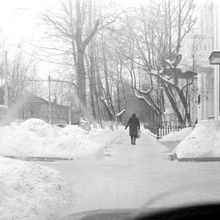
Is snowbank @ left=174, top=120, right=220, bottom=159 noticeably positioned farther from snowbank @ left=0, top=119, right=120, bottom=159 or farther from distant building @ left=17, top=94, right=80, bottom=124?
distant building @ left=17, top=94, right=80, bottom=124

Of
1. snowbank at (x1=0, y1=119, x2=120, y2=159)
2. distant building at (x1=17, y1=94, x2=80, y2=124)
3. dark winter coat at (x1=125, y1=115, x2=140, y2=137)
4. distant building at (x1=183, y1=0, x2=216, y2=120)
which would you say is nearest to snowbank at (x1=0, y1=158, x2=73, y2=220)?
snowbank at (x1=0, y1=119, x2=120, y2=159)

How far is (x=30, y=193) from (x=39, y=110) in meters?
77.7

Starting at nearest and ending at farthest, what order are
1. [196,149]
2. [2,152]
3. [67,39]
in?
[196,149]
[2,152]
[67,39]

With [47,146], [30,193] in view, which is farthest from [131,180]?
[47,146]

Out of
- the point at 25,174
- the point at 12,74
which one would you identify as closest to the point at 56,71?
the point at 25,174

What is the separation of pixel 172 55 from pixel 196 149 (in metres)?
15.4

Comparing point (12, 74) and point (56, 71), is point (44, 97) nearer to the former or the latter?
point (12, 74)

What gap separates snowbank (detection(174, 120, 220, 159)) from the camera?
11570 mm

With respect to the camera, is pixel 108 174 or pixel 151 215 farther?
pixel 108 174

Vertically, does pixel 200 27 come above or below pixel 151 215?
above

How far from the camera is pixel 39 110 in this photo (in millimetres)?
82562

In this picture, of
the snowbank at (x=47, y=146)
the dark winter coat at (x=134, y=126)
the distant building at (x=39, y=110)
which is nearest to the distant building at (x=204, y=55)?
the dark winter coat at (x=134, y=126)

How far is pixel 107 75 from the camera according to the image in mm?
34844

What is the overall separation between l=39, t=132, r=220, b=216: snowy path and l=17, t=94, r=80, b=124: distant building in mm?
50911
